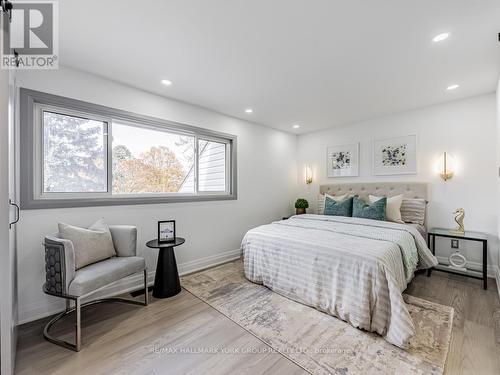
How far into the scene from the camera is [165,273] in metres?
2.54

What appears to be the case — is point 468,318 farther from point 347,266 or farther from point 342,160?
point 342,160

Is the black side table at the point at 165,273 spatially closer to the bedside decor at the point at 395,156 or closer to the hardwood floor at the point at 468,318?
the hardwood floor at the point at 468,318

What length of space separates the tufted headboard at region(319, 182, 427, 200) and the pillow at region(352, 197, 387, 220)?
0.48m

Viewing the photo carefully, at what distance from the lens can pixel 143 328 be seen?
197 cm

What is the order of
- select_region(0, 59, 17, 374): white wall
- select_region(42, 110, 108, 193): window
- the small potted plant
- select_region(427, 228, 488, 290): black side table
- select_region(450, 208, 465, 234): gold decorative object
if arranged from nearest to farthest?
select_region(0, 59, 17, 374): white wall < select_region(42, 110, 108, 193): window < select_region(427, 228, 488, 290): black side table < select_region(450, 208, 465, 234): gold decorative object < the small potted plant

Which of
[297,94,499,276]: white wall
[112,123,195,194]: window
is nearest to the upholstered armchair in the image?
[112,123,195,194]: window

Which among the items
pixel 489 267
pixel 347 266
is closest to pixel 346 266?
pixel 347 266

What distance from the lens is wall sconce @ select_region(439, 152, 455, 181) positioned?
127 inches

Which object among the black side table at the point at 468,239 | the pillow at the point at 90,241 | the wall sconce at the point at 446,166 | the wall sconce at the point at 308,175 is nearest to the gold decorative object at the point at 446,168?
the wall sconce at the point at 446,166

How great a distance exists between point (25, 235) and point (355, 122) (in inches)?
193

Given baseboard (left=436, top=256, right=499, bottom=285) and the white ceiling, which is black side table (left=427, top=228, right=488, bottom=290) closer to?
baseboard (left=436, top=256, right=499, bottom=285)

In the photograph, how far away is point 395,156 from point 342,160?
0.90 meters

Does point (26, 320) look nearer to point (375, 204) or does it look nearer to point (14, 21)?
point (14, 21)

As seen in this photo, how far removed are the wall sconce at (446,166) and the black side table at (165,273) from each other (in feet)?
12.6
